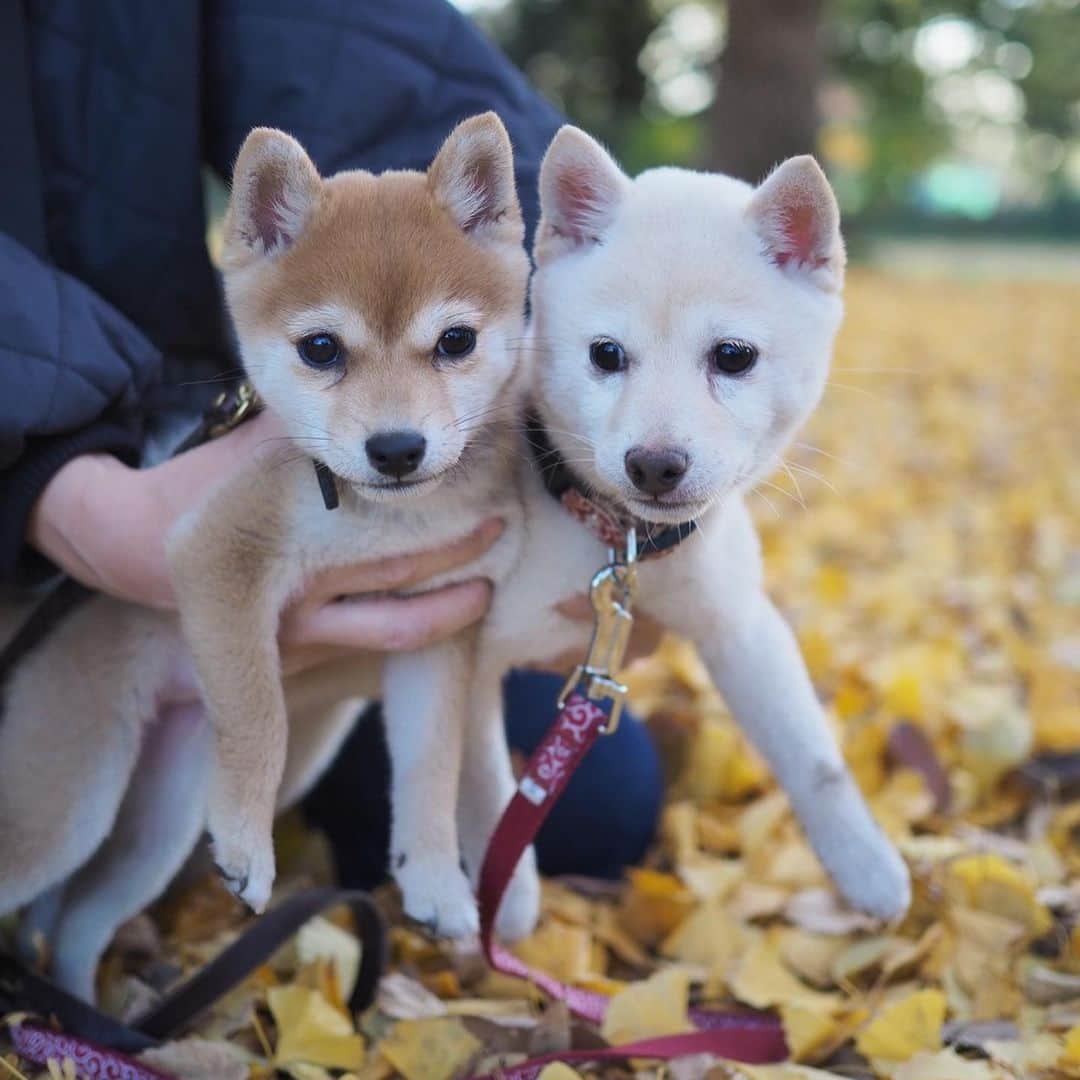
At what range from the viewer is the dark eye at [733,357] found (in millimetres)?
1586

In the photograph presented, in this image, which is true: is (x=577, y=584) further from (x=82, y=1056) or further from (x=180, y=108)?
(x=180, y=108)

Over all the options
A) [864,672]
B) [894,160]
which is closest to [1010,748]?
[864,672]

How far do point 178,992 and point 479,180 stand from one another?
3.87 feet

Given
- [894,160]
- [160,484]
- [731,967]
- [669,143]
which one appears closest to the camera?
[160,484]

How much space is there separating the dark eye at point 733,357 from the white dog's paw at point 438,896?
75 centimetres

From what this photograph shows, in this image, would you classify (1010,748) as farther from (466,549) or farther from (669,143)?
(669,143)

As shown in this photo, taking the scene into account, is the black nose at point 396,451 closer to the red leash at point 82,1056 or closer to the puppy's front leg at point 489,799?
the puppy's front leg at point 489,799

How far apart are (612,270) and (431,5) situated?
754 millimetres

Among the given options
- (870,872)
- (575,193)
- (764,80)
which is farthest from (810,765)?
(764,80)

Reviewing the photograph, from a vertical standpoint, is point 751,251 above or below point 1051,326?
above

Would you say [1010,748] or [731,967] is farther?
[1010,748]

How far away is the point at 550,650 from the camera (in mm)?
1818

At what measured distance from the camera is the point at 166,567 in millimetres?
1702

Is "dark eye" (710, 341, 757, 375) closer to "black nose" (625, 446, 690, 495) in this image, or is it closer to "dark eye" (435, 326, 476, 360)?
"black nose" (625, 446, 690, 495)
